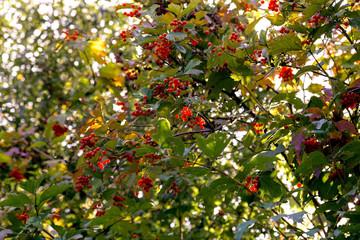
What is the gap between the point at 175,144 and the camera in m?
1.61

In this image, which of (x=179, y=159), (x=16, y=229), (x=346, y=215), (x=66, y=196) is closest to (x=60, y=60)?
(x=66, y=196)

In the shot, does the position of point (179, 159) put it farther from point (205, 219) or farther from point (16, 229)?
point (205, 219)

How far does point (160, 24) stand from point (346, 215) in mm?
1531

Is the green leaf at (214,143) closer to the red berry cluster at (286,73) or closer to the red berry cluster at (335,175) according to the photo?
the red berry cluster at (335,175)

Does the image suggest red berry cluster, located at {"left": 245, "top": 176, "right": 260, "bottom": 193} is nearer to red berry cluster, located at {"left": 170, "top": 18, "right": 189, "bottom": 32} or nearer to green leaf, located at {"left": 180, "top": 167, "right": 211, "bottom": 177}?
green leaf, located at {"left": 180, "top": 167, "right": 211, "bottom": 177}

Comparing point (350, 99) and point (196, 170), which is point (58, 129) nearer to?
point (196, 170)

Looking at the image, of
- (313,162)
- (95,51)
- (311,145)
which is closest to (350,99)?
(311,145)

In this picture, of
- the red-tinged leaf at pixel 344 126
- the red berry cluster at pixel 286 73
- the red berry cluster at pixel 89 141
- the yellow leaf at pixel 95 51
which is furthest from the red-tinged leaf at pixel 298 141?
the yellow leaf at pixel 95 51

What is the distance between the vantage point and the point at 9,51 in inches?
244

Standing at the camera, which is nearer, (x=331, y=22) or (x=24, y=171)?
(x=331, y=22)

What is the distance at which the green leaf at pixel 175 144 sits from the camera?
1600mm

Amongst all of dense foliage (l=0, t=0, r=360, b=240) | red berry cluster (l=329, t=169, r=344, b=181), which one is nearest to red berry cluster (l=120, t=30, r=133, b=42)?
dense foliage (l=0, t=0, r=360, b=240)

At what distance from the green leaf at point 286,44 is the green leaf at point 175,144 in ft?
2.48

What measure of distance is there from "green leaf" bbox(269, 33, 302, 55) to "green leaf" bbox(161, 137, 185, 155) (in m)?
0.76
